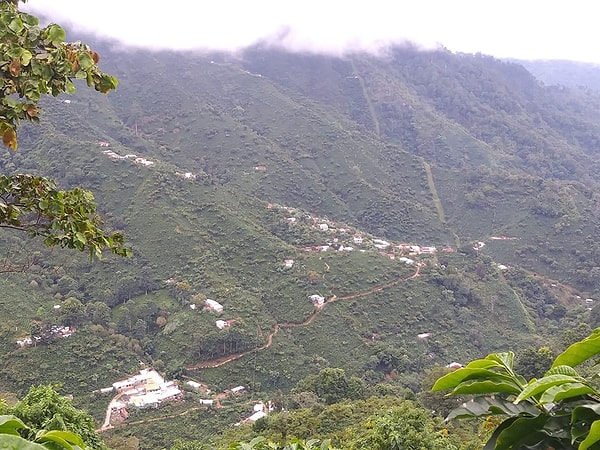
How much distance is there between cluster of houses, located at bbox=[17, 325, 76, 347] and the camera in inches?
1030

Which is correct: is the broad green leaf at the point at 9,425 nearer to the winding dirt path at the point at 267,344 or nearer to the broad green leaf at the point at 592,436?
the broad green leaf at the point at 592,436

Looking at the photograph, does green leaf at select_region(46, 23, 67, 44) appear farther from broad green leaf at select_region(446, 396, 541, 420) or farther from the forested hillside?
broad green leaf at select_region(446, 396, 541, 420)

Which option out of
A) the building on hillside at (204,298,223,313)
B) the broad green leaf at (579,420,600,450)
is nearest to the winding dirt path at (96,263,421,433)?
the building on hillside at (204,298,223,313)

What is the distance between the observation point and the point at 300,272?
124 ft

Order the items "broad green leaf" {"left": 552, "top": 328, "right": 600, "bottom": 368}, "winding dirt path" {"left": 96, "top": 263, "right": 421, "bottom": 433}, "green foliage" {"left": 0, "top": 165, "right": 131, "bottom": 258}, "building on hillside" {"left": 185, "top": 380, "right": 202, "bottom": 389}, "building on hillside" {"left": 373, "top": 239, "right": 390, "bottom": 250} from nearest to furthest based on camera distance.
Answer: "broad green leaf" {"left": 552, "top": 328, "right": 600, "bottom": 368}
"green foliage" {"left": 0, "top": 165, "right": 131, "bottom": 258}
"winding dirt path" {"left": 96, "top": 263, "right": 421, "bottom": 433}
"building on hillside" {"left": 185, "top": 380, "right": 202, "bottom": 389}
"building on hillside" {"left": 373, "top": 239, "right": 390, "bottom": 250}

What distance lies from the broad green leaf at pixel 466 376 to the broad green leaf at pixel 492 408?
0.20ft

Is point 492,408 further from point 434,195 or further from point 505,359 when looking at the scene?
point 434,195

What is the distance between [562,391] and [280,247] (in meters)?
39.8

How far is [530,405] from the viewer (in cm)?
115

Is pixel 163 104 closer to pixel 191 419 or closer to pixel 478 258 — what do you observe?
pixel 478 258

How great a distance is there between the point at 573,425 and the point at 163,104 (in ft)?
277

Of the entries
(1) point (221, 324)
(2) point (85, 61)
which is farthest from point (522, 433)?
(1) point (221, 324)

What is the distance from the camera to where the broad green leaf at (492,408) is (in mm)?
1131

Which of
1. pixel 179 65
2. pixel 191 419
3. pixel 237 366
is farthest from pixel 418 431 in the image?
pixel 179 65
